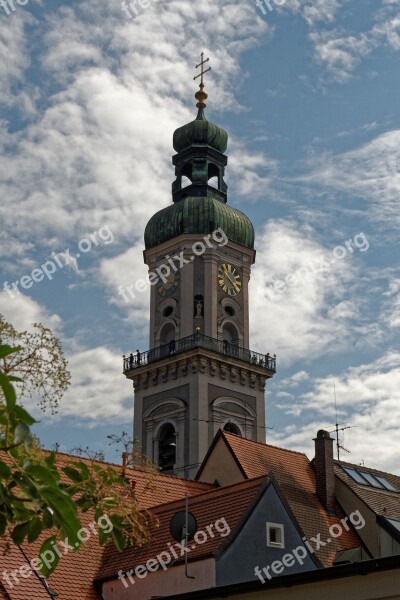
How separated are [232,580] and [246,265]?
37045 mm

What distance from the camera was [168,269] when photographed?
5819cm

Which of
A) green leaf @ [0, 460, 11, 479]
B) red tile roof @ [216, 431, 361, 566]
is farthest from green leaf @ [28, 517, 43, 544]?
red tile roof @ [216, 431, 361, 566]

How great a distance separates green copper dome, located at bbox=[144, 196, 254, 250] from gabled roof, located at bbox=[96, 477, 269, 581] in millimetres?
33305

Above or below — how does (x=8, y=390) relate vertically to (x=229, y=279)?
below

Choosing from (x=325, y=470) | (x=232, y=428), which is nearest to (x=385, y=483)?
(x=325, y=470)

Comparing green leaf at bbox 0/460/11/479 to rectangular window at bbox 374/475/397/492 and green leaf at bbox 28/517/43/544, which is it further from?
rectangular window at bbox 374/475/397/492

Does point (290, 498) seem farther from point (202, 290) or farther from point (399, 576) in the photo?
point (202, 290)

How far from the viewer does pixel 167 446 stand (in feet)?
177

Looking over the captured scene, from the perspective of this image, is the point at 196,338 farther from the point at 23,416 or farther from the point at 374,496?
the point at 23,416

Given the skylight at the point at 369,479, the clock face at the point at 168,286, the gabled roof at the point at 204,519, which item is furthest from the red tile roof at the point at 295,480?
the clock face at the point at 168,286

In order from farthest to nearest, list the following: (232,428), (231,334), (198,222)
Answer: (198,222)
(231,334)
(232,428)

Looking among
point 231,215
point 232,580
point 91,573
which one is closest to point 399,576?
point 232,580

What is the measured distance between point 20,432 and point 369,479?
32.4 metres

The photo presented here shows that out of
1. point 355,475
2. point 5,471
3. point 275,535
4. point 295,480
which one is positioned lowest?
point 5,471
